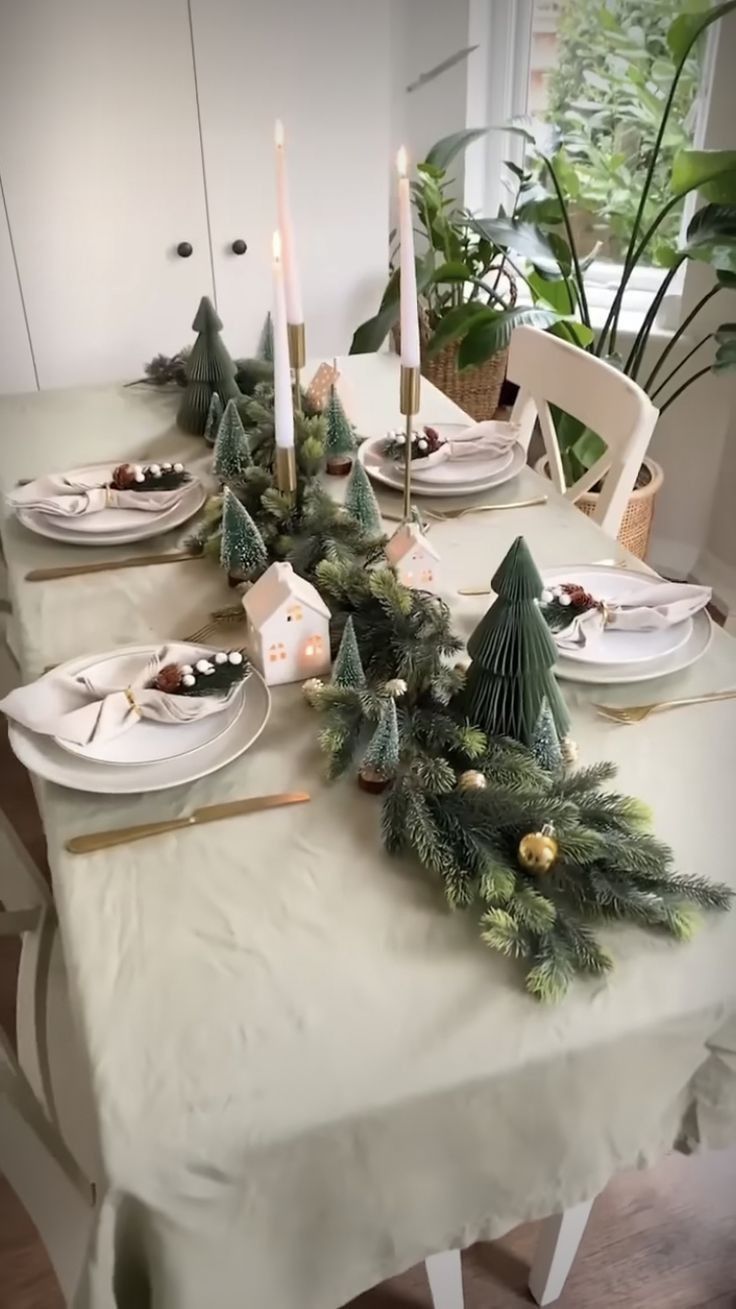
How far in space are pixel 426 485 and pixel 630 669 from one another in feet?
1.72

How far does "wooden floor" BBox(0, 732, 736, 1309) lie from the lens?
1.26 metres

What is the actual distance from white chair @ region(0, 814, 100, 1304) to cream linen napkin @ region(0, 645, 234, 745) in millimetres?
266

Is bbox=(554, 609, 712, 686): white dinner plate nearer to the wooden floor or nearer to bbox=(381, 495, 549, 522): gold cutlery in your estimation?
bbox=(381, 495, 549, 522): gold cutlery

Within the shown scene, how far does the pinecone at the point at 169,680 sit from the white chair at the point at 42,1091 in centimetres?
32

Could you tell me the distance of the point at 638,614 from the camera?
114cm

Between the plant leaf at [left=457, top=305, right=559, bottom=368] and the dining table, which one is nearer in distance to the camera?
the dining table

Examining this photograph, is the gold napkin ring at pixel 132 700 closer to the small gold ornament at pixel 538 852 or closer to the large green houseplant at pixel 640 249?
the small gold ornament at pixel 538 852

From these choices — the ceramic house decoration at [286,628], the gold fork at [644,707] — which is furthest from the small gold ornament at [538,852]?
the ceramic house decoration at [286,628]

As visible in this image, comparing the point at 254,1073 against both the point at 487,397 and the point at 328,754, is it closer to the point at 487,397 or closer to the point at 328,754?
the point at 328,754

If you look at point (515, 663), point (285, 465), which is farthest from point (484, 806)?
point (285, 465)

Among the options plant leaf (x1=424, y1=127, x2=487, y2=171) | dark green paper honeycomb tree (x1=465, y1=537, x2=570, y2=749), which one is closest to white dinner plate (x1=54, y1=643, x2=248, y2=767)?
dark green paper honeycomb tree (x1=465, y1=537, x2=570, y2=749)

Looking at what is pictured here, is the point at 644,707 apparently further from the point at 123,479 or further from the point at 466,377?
the point at 466,377

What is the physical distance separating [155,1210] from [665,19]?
2.94 metres

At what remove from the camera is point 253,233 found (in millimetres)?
2684
